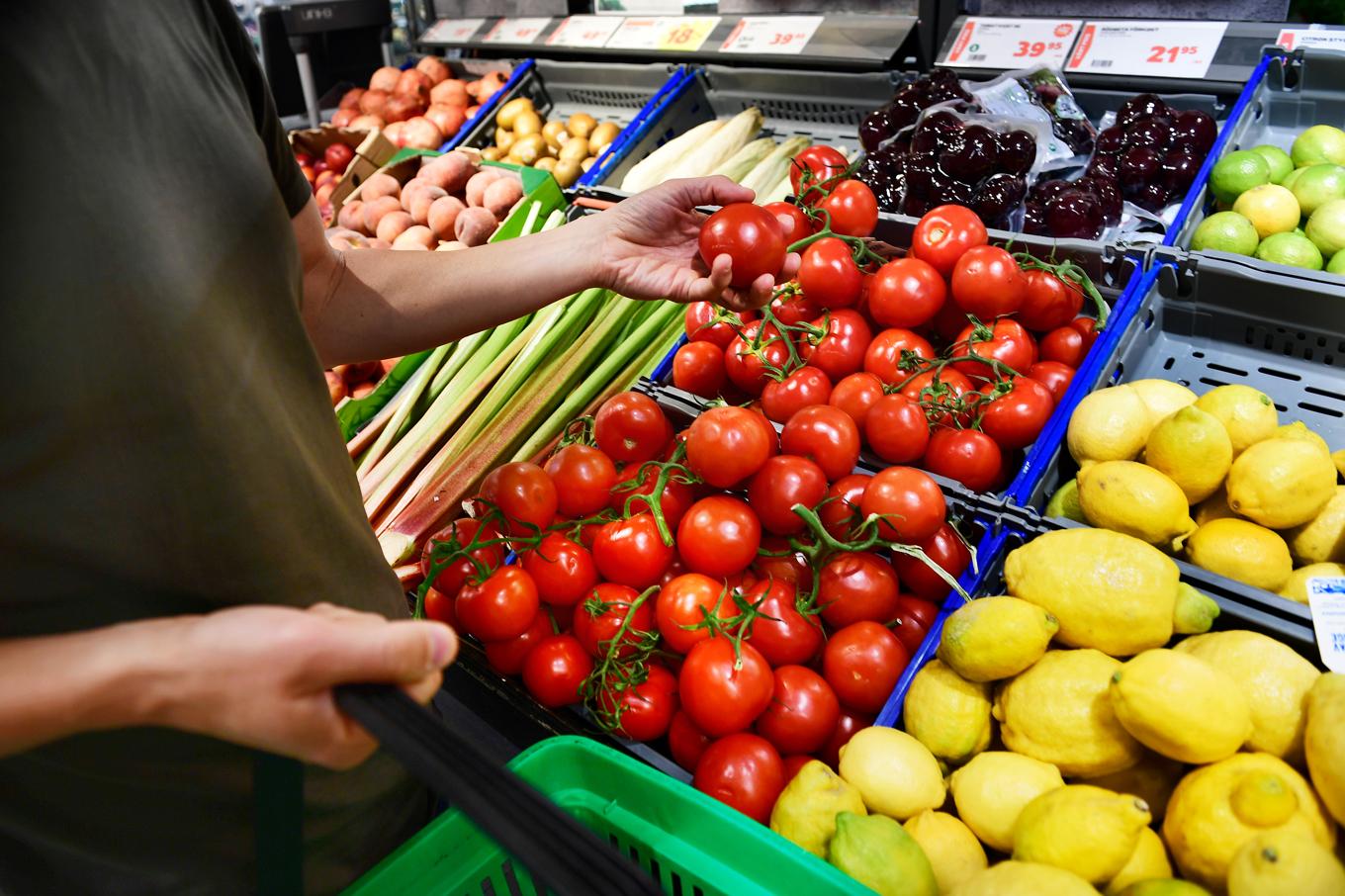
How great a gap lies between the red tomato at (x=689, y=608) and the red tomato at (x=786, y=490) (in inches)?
7.2

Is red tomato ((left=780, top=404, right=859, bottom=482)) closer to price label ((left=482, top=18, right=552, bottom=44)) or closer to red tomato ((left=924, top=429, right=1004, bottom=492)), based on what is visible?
red tomato ((left=924, top=429, right=1004, bottom=492))

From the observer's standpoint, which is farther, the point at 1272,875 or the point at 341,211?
the point at 341,211

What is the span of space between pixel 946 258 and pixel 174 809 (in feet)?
6.09

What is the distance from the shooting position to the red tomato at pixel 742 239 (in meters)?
1.77

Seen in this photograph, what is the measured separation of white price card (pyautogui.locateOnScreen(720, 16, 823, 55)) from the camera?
11.5 feet

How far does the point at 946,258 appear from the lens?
2129 millimetres

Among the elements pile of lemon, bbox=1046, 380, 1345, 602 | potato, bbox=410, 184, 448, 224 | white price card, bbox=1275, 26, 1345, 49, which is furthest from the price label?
pile of lemon, bbox=1046, 380, 1345, 602

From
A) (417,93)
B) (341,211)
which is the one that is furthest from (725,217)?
(417,93)

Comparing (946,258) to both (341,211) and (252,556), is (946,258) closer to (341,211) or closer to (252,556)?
(252,556)

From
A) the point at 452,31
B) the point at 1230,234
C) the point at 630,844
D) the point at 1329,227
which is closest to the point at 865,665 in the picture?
the point at 630,844

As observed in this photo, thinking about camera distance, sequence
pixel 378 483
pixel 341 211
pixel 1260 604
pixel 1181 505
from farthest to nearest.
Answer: pixel 341 211
pixel 378 483
pixel 1181 505
pixel 1260 604

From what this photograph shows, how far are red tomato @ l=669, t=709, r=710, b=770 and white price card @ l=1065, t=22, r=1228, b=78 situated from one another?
2.48 metres

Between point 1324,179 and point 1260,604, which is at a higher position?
point 1324,179

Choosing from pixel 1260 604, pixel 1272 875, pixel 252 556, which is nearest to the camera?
pixel 1272 875
